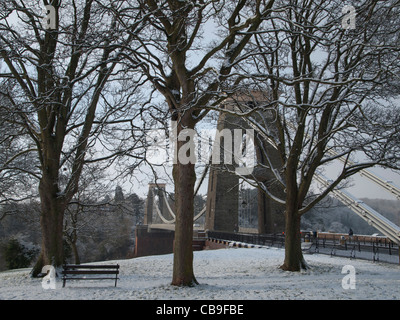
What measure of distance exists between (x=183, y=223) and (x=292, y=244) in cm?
417

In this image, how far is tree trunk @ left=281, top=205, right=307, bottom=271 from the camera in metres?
10.2

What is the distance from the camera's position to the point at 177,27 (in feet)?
24.3

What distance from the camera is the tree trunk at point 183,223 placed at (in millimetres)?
7338

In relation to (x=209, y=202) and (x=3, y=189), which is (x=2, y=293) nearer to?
(x=3, y=189)

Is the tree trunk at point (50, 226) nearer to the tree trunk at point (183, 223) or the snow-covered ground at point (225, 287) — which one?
the snow-covered ground at point (225, 287)

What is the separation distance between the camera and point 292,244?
10.2m

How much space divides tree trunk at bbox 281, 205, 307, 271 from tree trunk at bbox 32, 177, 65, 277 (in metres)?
6.27
